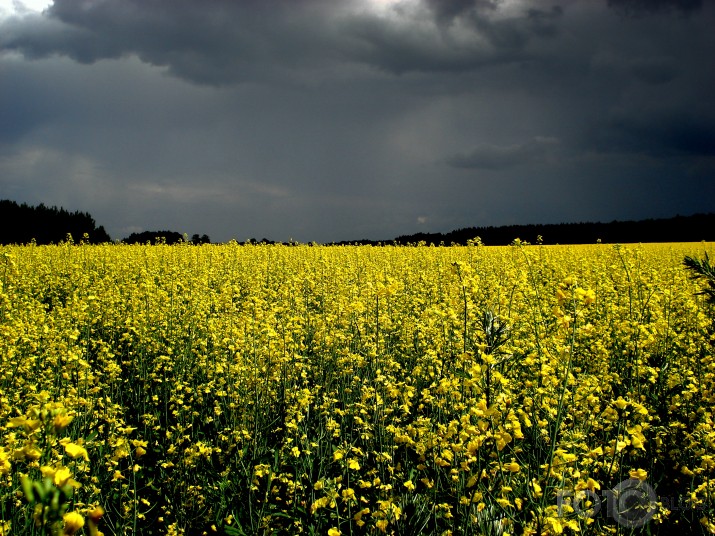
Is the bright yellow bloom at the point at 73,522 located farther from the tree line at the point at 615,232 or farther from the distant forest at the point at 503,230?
the tree line at the point at 615,232

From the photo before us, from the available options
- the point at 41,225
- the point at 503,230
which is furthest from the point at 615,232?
the point at 41,225

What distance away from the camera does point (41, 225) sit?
36.3 metres

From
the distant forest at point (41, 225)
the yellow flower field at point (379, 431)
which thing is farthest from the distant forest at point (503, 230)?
the yellow flower field at point (379, 431)

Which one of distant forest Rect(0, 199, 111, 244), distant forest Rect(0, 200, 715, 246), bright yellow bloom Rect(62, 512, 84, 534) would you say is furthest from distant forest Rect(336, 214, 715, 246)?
bright yellow bloom Rect(62, 512, 84, 534)

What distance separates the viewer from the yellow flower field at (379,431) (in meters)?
2.79

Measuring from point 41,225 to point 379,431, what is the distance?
40551 millimetres

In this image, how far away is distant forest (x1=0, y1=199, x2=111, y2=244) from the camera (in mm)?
35031

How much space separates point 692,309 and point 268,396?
6157mm

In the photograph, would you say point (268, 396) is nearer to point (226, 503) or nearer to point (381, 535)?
point (226, 503)

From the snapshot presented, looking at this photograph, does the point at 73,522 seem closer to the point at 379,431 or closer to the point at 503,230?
the point at 379,431

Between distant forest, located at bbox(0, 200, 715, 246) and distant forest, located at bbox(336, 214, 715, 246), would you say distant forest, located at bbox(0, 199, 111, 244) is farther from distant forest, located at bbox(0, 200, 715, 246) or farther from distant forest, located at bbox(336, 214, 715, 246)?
distant forest, located at bbox(336, 214, 715, 246)

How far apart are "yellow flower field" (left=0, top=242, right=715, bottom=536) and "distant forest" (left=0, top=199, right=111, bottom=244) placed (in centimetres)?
3281

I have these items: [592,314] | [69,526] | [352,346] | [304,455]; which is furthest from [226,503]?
[592,314]

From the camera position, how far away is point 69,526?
117 cm
